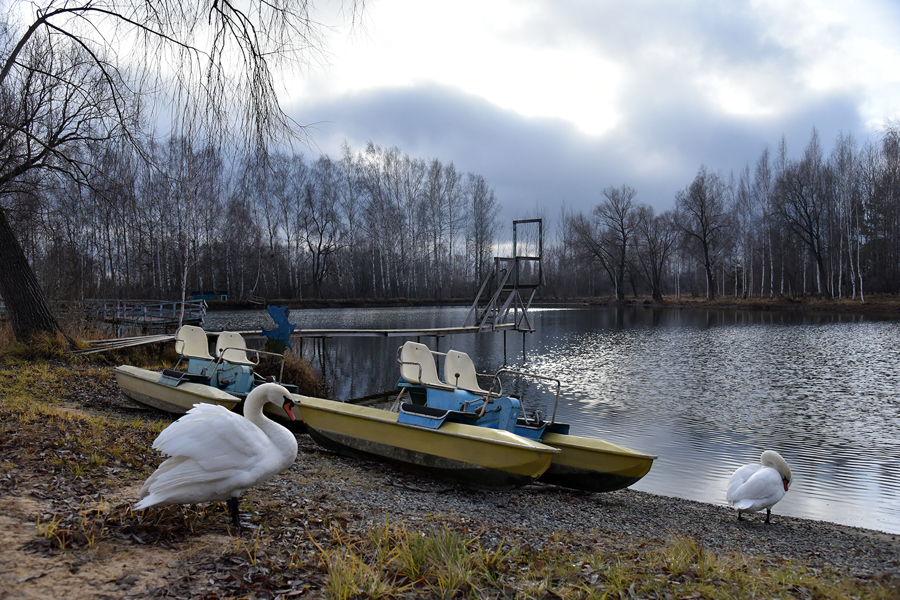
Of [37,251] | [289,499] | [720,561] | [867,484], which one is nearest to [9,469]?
[289,499]

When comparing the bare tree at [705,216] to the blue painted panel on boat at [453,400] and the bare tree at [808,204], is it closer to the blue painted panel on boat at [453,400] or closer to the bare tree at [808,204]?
the bare tree at [808,204]

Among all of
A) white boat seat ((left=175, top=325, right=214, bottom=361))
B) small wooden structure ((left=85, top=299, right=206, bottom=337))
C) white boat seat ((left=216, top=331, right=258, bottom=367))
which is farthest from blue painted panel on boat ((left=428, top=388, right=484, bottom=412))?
small wooden structure ((left=85, top=299, right=206, bottom=337))

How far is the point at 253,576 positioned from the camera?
9.87 feet

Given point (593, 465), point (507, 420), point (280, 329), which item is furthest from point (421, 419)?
point (280, 329)

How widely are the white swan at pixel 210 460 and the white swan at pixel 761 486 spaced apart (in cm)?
563

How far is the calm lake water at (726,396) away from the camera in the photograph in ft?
26.2

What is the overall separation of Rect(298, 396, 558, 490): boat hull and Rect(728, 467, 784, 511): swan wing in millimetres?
2352

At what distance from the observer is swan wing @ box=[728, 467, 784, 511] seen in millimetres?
6293

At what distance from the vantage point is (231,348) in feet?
32.9

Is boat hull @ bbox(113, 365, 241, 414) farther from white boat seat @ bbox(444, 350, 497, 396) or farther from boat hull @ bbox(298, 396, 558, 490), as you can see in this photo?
white boat seat @ bbox(444, 350, 497, 396)

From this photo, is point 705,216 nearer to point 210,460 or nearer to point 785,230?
point 785,230

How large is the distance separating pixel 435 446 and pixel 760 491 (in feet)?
13.5

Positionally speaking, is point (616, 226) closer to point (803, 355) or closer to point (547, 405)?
point (803, 355)

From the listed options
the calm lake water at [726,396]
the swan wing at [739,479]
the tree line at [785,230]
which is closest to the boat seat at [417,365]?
the calm lake water at [726,396]
